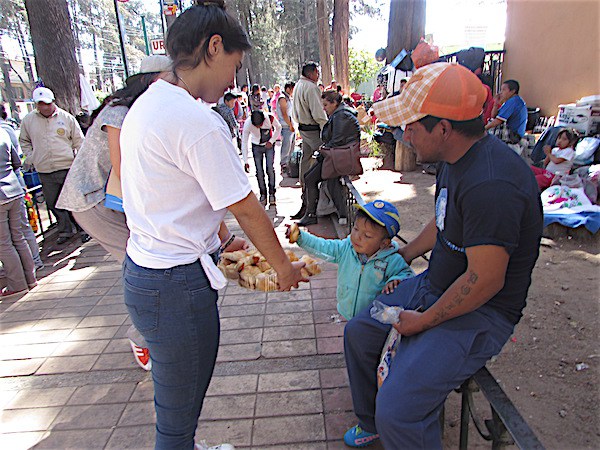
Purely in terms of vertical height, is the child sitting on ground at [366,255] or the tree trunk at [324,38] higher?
the tree trunk at [324,38]

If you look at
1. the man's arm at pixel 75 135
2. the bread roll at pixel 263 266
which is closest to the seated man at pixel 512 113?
the bread roll at pixel 263 266

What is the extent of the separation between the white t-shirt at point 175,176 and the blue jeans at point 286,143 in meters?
8.88

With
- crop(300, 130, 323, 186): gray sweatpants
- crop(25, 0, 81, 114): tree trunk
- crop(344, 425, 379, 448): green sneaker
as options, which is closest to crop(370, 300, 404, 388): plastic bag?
crop(344, 425, 379, 448): green sneaker

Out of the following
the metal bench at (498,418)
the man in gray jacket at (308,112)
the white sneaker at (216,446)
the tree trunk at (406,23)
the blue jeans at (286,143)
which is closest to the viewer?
the metal bench at (498,418)

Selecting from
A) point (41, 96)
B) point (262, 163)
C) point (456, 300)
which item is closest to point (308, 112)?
point (262, 163)

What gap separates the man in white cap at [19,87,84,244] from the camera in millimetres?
5492

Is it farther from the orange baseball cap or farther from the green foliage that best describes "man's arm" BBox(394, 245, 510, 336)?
the green foliage

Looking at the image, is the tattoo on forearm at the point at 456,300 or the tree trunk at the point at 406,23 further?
the tree trunk at the point at 406,23

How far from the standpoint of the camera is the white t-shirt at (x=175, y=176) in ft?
4.42

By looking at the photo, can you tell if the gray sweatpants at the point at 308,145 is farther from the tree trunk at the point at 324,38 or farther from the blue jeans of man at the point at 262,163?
the tree trunk at the point at 324,38

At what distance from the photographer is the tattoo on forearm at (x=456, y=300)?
1.56 metres

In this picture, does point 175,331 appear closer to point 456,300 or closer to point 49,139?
point 456,300

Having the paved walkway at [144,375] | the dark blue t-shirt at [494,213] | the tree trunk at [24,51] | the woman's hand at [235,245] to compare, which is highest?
the tree trunk at [24,51]

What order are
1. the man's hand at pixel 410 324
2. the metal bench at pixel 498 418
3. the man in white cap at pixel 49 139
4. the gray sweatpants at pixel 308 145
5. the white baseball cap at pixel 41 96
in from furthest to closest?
the gray sweatpants at pixel 308 145
the man in white cap at pixel 49 139
the white baseball cap at pixel 41 96
the man's hand at pixel 410 324
the metal bench at pixel 498 418
